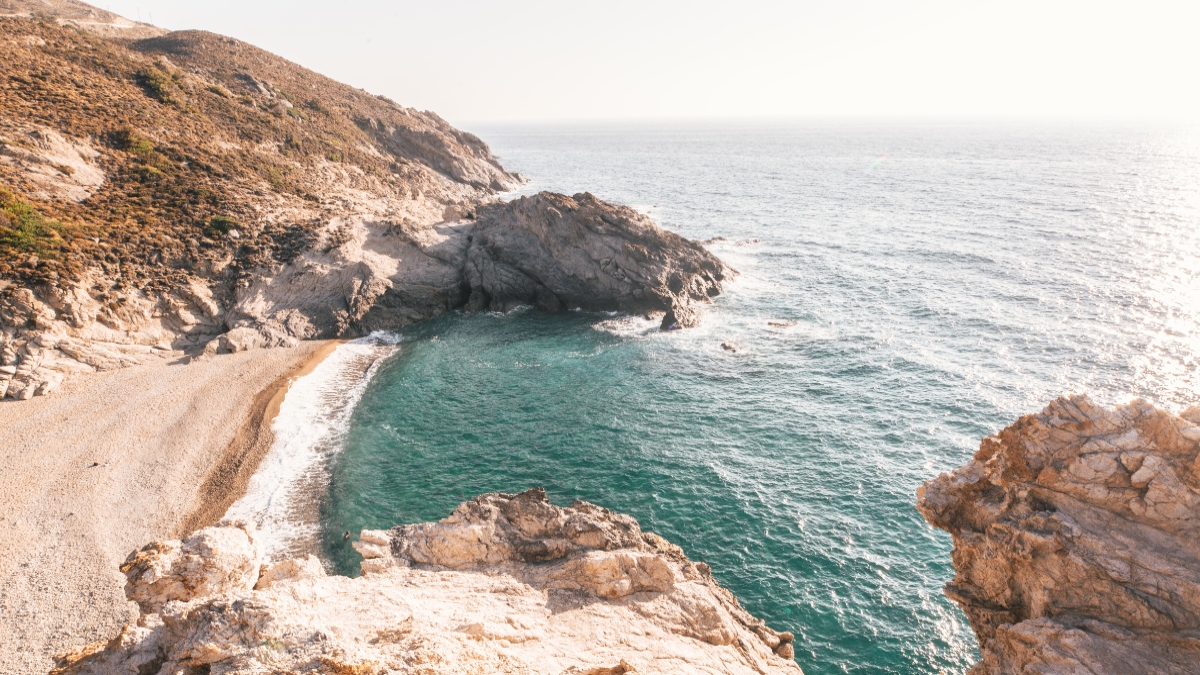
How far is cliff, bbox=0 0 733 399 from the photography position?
42312mm

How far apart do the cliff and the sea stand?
5.49 metres

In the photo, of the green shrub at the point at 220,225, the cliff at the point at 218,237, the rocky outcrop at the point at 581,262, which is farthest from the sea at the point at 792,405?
the green shrub at the point at 220,225

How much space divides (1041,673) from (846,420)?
24.3 meters

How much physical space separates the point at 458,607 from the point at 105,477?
1033 inches

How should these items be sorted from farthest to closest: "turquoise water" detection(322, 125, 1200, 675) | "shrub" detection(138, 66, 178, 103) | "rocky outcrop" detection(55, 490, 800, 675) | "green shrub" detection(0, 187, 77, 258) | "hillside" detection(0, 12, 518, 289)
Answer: "shrub" detection(138, 66, 178, 103), "hillside" detection(0, 12, 518, 289), "green shrub" detection(0, 187, 77, 258), "turquoise water" detection(322, 125, 1200, 675), "rocky outcrop" detection(55, 490, 800, 675)

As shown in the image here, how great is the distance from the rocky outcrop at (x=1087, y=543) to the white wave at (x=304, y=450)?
24357 mm

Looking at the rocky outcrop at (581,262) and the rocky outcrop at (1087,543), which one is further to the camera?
the rocky outcrop at (581,262)

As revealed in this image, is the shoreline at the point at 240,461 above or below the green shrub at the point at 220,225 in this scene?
below

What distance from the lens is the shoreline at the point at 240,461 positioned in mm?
29797

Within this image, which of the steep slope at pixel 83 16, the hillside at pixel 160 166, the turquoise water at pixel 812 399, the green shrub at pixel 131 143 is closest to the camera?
the turquoise water at pixel 812 399

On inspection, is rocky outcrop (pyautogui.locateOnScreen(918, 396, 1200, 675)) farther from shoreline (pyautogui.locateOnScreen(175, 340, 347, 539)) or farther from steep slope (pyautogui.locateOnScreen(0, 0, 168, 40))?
steep slope (pyautogui.locateOnScreen(0, 0, 168, 40))

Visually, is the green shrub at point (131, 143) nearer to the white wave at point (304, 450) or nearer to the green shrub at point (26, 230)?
the green shrub at point (26, 230)

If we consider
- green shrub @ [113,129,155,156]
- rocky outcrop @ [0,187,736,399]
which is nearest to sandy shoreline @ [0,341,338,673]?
rocky outcrop @ [0,187,736,399]

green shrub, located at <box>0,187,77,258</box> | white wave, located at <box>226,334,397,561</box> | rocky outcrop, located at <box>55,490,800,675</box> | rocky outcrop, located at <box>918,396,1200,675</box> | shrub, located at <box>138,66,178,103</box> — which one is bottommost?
white wave, located at <box>226,334,397,561</box>
